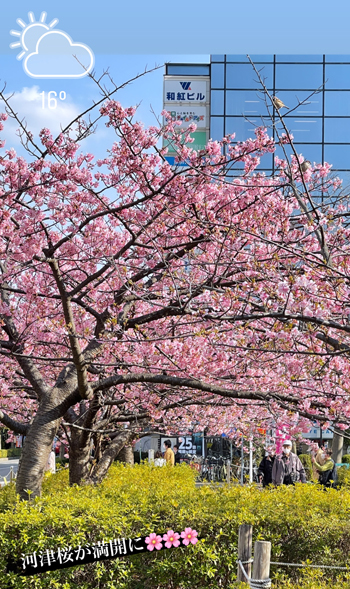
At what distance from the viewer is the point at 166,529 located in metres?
5.53

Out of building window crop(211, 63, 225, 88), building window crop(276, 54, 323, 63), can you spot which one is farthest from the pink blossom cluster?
building window crop(276, 54, 323, 63)

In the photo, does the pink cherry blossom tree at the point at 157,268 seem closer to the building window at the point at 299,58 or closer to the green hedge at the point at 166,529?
the green hedge at the point at 166,529

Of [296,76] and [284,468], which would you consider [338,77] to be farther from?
[284,468]

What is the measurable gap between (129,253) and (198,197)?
57.0 inches

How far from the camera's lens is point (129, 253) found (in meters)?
6.90

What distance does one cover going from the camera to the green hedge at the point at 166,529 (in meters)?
5.27

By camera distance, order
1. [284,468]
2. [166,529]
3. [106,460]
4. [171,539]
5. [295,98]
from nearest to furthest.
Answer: [171,539] → [166,529] → [106,460] → [284,468] → [295,98]

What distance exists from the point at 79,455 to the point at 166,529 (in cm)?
246

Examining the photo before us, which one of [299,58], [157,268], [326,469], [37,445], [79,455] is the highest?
[299,58]

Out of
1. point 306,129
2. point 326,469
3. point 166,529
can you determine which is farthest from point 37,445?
point 306,129

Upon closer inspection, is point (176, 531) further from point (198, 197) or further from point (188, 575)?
point (198, 197)

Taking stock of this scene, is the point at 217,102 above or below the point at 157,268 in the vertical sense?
above

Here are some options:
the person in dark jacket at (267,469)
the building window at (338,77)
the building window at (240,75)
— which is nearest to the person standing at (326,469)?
the person in dark jacket at (267,469)

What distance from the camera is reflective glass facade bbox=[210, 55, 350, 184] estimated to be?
2145 centimetres
